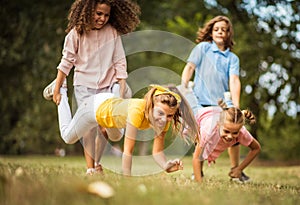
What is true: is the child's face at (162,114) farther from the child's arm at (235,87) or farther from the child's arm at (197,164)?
the child's arm at (235,87)

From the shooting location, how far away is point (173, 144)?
23.5 ft

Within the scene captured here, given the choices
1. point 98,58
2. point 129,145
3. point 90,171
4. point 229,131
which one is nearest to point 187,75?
point 98,58

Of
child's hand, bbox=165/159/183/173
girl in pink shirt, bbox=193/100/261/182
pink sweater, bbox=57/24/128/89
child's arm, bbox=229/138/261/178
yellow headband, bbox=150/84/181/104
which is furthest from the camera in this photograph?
child's arm, bbox=229/138/261/178

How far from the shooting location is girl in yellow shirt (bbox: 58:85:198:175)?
4.57m

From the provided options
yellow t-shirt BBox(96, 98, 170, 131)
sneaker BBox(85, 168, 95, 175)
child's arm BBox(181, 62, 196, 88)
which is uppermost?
child's arm BBox(181, 62, 196, 88)

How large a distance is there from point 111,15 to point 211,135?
1.57 metres

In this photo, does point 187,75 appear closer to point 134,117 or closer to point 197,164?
point 197,164

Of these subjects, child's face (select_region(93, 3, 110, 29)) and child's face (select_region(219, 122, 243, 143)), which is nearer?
child's face (select_region(219, 122, 243, 143))

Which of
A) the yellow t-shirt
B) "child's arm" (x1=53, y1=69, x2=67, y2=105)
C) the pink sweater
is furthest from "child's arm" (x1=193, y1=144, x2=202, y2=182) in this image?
"child's arm" (x1=53, y1=69, x2=67, y2=105)


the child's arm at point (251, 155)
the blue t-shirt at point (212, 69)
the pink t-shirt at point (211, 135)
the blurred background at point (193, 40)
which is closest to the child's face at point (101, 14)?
the pink t-shirt at point (211, 135)

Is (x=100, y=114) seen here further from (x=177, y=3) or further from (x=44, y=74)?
(x=44, y=74)

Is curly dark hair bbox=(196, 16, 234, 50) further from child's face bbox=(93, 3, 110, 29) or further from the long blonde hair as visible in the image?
the long blonde hair

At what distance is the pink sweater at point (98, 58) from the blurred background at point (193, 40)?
6289 millimetres

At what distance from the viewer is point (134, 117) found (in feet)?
15.0
